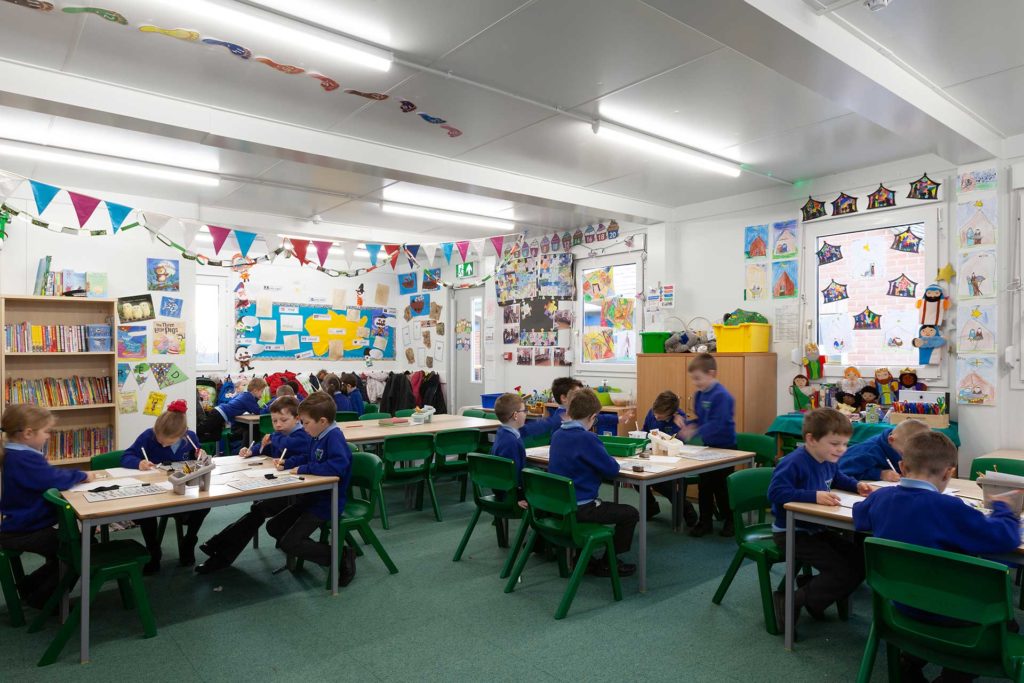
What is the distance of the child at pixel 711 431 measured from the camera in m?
4.86

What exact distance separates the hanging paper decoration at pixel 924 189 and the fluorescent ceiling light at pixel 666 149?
141 centimetres

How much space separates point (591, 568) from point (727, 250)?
401 centimetres

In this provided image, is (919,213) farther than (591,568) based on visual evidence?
Yes

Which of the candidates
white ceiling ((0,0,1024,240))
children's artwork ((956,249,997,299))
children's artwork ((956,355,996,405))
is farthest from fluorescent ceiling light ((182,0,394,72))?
children's artwork ((956,355,996,405))

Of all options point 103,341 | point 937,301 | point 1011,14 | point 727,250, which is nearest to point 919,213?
point 937,301

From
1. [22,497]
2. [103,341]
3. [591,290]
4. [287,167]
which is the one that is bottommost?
[22,497]

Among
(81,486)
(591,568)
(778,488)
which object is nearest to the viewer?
(778,488)

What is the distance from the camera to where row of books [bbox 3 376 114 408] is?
221 inches

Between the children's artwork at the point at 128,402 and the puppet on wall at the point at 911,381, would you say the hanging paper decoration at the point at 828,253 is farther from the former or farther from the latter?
the children's artwork at the point at 128,402

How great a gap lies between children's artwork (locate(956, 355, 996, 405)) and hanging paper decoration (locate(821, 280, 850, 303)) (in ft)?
3.80

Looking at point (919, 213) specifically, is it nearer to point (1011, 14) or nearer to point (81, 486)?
point (1011, 14)

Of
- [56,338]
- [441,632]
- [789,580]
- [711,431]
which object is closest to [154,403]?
[56,338]

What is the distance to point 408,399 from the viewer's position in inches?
381

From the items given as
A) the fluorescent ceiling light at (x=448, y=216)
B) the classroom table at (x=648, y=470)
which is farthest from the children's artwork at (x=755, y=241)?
the fluorescent ceiling light at (x=448, y=216)
